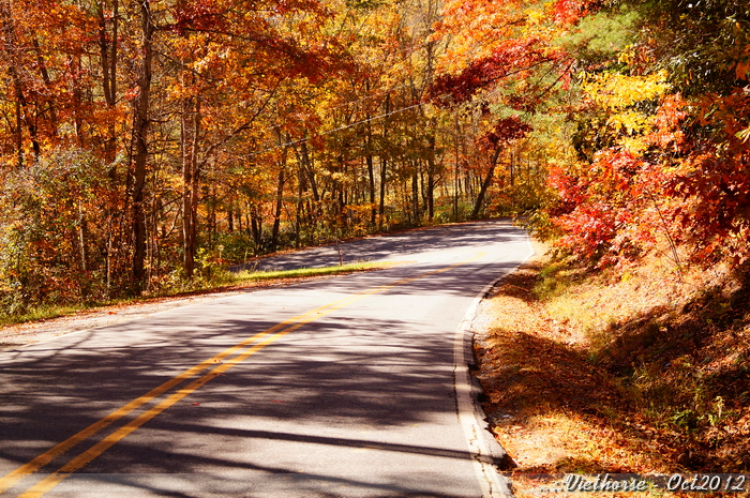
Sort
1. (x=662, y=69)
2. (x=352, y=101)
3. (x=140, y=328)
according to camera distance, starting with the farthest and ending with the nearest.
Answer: (x=352, y=101) → (x=140, y=328) → (x=662, y=69)

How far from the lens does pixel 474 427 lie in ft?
17.2

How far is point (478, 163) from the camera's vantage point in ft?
162

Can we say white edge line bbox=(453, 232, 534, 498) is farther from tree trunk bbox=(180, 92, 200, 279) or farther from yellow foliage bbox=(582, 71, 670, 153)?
tree trunk bbox=(180, 92, 200, 279)

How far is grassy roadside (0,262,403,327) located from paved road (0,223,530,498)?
339cm

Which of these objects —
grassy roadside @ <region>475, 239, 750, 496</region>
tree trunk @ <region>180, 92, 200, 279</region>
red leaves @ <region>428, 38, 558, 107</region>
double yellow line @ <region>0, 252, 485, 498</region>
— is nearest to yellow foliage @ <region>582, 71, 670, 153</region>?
grassy roadside @ <region>475, 239, 750, 496</region>

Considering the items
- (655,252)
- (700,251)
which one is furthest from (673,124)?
(655,252)

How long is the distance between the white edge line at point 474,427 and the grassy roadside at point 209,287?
8.45 meters

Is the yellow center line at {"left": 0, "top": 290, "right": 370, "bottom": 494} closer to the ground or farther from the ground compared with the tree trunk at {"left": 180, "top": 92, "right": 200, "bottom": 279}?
closer to the ground

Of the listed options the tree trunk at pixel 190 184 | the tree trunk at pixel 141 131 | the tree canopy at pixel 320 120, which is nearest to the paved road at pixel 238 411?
the tree canopy at pixel 320 120

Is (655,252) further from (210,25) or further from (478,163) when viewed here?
(478,163)

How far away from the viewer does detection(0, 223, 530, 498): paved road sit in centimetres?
391

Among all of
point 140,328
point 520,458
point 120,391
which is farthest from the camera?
point 140,328

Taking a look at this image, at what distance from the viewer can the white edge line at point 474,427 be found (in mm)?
4105

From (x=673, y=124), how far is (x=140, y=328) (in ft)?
27.7
